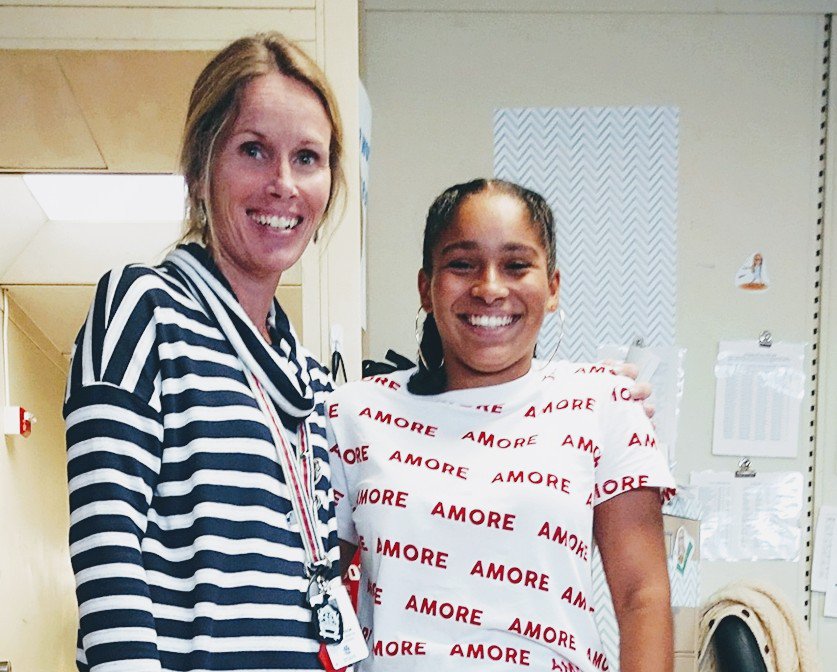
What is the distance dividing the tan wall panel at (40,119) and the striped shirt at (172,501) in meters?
0.62

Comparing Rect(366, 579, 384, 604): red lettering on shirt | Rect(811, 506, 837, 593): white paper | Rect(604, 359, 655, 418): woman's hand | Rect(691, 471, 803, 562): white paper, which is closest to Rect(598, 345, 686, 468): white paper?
Rect(691, 471, 803, 562): white paper

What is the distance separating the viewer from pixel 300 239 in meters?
1.17

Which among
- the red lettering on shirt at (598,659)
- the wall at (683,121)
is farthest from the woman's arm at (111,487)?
the wall at (683,121)

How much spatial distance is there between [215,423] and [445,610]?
1.25ft

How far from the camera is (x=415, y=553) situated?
1.15m

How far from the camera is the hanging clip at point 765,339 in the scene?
2.25 meters

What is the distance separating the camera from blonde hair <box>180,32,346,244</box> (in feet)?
3.68

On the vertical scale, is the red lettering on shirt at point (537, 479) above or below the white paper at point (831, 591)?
above

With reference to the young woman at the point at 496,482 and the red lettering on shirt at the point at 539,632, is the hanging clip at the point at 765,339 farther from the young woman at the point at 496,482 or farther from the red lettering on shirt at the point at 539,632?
Result: the red lettering on shirt at the point at 539,632

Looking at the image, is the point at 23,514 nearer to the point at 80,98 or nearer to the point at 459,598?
the point at 80,98

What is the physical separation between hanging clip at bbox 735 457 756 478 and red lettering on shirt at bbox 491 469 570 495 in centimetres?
124

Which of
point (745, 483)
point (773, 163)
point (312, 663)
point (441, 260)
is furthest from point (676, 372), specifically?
point (312, 663)

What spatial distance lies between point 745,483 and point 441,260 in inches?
51.2

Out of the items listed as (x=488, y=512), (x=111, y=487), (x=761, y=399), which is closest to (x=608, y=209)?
(x=761, y=399)
